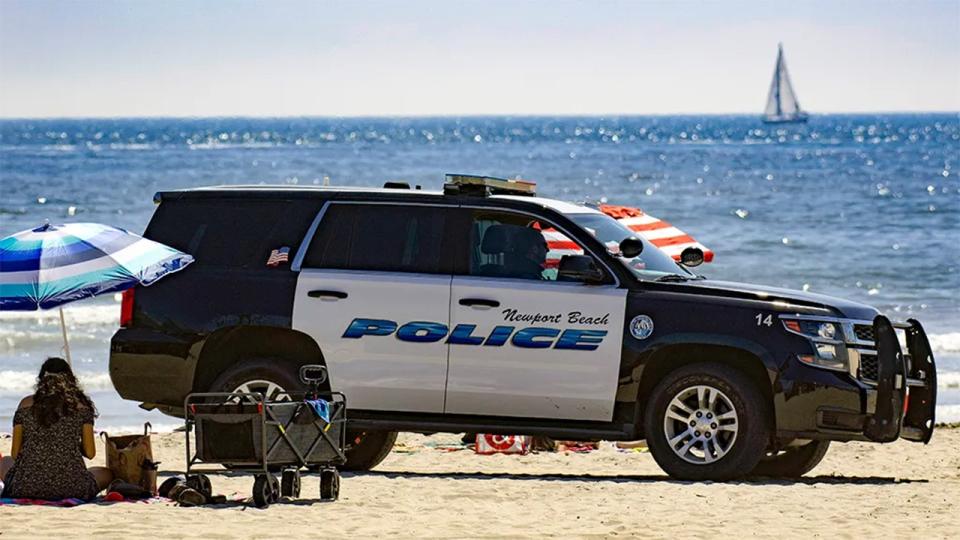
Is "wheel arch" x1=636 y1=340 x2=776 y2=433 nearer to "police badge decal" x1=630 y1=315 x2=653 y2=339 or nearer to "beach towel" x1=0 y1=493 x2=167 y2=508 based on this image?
"police badge decal" x1=630 y1=315 x2=653 y2=339

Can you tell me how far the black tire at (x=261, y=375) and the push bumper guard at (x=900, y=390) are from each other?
3576 mm

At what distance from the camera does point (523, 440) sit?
14.8 meters

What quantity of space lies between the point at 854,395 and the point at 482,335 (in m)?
2.29

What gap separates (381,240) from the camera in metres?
12.1

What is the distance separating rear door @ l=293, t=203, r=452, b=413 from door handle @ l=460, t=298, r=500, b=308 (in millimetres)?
110

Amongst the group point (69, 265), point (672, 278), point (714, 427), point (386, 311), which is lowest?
point (714, 427)

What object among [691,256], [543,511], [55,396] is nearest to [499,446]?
[691,256]

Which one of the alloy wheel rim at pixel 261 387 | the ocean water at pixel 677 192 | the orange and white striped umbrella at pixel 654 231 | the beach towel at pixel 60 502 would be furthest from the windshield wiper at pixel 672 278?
the orange and white striped umbrella at pixel 654 231

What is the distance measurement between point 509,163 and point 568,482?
86.8 meters

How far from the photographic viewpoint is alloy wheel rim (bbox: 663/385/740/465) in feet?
38.1

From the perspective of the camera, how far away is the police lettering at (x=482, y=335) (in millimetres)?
11617

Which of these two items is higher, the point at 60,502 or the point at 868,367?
the point at 868,367

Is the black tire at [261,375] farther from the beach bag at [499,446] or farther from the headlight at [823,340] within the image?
the headlight at [823,340]

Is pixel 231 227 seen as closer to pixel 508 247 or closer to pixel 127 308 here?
pixel 127 308
